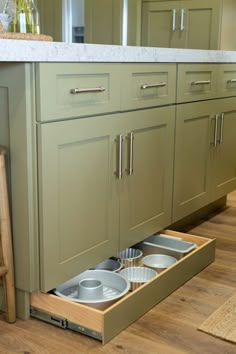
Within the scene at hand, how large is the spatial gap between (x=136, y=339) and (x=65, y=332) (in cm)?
24

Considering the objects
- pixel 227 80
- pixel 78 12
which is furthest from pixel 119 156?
pixel 78 12

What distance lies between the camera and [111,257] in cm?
219

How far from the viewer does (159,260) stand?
2260mm

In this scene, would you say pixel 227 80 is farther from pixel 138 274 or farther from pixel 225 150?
pixel 138 274

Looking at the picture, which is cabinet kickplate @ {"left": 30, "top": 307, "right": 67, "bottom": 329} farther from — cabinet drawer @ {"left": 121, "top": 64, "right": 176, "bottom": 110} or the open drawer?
cabinet drawer @ {"left": 121, "top": 64, "right": 176, "bottom": 110}

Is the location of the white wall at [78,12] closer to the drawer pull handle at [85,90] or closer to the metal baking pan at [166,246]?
the metal baking pan at [166,246]

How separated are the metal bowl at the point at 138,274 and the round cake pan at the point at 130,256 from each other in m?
0.06

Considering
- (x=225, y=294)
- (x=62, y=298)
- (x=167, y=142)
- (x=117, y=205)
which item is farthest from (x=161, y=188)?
(x=62, y=298)

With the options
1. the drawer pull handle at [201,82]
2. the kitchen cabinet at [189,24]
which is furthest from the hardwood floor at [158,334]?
Answer: the kitchen cabinet at [189,24]

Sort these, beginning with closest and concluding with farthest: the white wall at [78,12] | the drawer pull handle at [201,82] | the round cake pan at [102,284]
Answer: the round cake pan at [102,284] → the drawer pull handle at [201,82] → the white wall at [78,12]

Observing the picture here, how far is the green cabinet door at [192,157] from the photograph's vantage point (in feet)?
8.18

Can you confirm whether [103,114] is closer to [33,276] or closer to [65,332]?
[33,276]

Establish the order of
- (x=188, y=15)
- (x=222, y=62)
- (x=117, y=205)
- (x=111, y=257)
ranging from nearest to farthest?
(x=117, y=205), (x=111, y=257), (x=222, y=62), (x=188, y=15)

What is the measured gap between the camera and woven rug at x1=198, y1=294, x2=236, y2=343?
177cm
